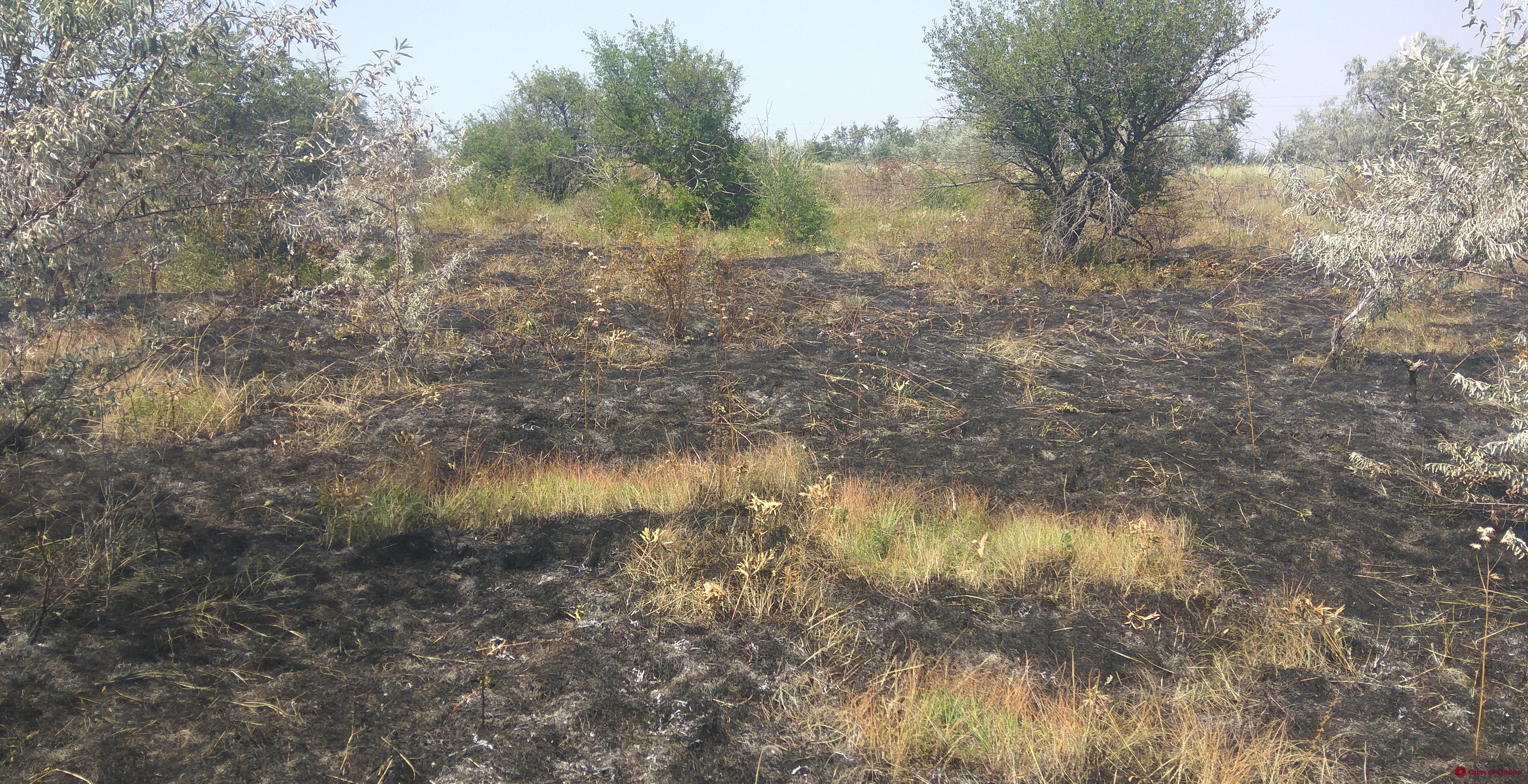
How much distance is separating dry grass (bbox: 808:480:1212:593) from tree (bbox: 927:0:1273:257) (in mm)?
6862

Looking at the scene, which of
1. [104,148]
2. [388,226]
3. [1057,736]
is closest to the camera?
[1057,736]

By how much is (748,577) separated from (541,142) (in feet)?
48.6

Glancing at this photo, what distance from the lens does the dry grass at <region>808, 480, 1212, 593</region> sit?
389 centimetres

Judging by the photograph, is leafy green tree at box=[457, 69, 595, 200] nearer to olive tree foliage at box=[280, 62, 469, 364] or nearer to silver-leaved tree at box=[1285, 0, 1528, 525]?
olive tree foliage at box=[280, 62, 469, 364]

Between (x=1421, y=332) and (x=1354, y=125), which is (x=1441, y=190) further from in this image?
(x=1354, y=125)

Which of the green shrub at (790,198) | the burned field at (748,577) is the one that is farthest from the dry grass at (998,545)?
the green shrub at (790,198)

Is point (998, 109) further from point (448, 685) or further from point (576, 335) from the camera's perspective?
point (448, 685)

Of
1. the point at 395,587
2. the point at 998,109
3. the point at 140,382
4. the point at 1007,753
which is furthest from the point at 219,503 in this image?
the point at 998,109

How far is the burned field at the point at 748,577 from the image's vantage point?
2723 millimetres

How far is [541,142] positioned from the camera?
1661 cm

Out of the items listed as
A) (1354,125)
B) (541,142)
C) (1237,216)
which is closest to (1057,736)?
(1237,216)

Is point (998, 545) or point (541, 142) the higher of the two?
point (541, 142)

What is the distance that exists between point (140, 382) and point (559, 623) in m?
3.79

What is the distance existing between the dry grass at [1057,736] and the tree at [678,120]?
11.0m
